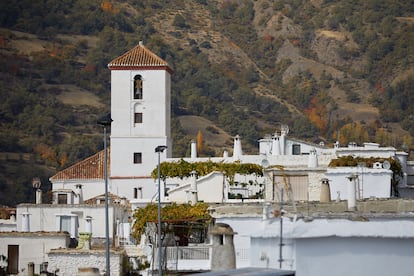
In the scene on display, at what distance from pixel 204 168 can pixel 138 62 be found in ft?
66.1

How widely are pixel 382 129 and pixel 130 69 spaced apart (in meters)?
91.0

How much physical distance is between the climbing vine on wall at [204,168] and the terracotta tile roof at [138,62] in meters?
17.5

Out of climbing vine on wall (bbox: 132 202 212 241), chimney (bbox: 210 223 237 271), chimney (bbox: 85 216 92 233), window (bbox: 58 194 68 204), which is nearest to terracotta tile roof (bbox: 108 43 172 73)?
window (bbox: 58 194 68 204)

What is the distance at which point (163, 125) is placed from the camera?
85188 millimetres

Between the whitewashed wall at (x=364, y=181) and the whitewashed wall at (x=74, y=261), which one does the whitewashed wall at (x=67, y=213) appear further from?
the whitewashed wall at (x=74, y=261)

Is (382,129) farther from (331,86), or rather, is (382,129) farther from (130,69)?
(130,69)

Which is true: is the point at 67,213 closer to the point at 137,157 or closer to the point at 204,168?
the point at 204,168

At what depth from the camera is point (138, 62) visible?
84875mm

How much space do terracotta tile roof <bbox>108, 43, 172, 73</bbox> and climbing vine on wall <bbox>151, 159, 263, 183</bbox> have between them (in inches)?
688

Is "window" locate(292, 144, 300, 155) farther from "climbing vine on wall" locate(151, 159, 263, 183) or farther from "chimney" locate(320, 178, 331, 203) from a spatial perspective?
"chimney" locate(320, 178, 331, 203)

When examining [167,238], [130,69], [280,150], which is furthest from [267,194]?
[130,69]

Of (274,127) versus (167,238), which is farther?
(274,127)

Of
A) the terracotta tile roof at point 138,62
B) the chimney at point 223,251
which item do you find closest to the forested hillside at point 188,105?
the terracotta tile roof at point 138,62

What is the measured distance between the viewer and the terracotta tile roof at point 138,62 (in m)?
84.7
